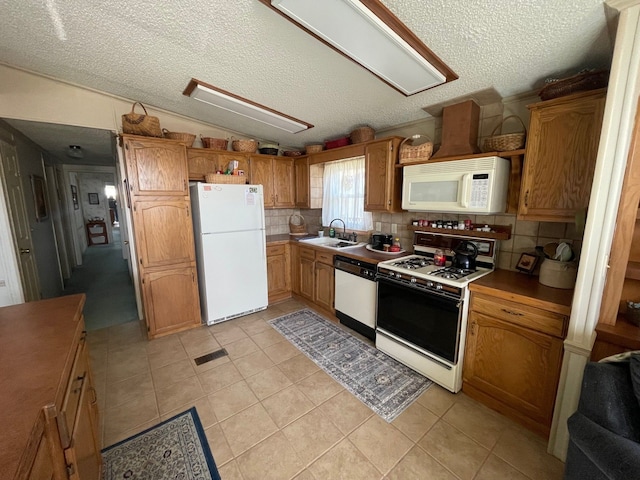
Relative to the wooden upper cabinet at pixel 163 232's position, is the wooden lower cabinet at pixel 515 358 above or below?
below

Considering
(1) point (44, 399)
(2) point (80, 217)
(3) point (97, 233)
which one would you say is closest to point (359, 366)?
(1) point (44, 399)

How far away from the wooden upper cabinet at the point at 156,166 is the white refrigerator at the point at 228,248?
0.67ft

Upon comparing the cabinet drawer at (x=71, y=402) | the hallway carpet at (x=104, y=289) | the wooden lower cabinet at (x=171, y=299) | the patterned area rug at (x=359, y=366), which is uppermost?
the cabinet drawer at (x=71, y=402)

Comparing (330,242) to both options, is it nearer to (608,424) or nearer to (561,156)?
(561,156)

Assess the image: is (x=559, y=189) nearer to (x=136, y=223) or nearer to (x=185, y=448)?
(x=185, y=448)

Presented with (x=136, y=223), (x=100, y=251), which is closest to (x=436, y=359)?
(x=136, y=223)

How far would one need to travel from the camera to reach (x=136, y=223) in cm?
261

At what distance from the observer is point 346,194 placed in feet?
11.6

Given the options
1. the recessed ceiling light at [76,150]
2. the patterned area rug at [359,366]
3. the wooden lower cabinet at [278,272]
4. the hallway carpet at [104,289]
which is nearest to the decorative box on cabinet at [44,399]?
the patterned area rug at [359,366]

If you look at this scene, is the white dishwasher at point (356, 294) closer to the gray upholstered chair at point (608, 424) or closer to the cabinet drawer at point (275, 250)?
the cabinet drawer at point (275, 250)

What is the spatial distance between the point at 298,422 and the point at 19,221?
347 cm

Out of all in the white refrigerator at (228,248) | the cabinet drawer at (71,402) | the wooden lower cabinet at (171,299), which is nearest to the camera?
the cabinet drawer at (71,402)

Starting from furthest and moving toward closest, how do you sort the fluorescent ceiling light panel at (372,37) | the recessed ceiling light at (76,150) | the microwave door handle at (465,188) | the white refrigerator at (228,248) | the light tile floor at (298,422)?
1. the recessed ceiling light at (76,150)
2. the white refrigerator at (228,248)
3. the microwave door handle at (465,188)
4. the light tile floor at (298,422)
5. the fluorescent ceiling light panel at (372,37)

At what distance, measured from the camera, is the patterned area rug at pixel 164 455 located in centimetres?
144
